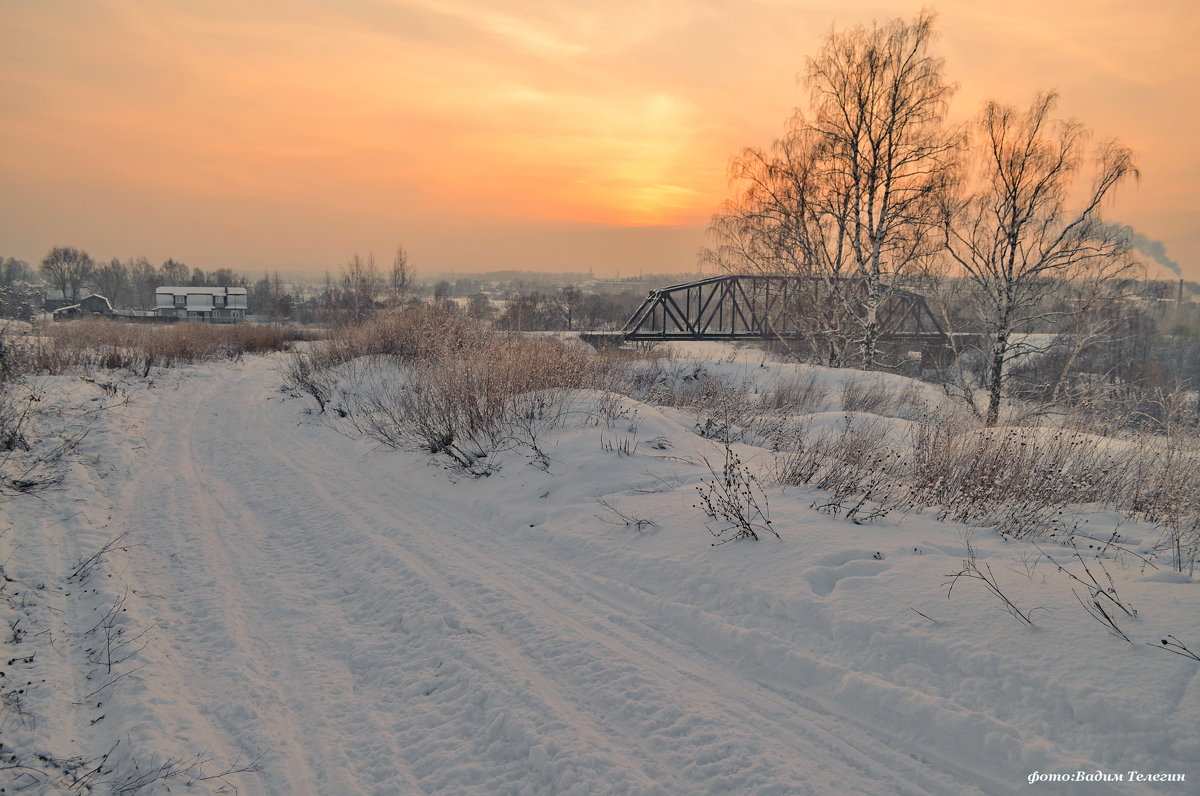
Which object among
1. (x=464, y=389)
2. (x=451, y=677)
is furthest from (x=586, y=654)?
(x=464, y=389)

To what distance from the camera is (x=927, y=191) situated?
747 inches

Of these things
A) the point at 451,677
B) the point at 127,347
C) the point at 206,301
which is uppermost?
the point at 206,301

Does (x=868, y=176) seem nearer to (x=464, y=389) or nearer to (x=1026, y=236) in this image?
(x=1026, y=236)

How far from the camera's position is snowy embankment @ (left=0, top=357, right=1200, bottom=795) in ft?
9.34

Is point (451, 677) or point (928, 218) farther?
point (928, 218)

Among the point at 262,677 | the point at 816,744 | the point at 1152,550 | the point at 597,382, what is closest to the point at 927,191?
the point at 597,382

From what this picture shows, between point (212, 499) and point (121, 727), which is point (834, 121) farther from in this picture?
point (121, 727)

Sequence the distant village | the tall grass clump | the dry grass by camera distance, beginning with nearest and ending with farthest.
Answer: the tall grass clump
the dry grass
the distant village

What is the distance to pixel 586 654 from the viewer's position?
12.4 ft

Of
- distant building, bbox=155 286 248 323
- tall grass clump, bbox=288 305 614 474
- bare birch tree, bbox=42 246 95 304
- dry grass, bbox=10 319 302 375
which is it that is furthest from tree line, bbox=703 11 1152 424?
bare birch tree, bbox=42 246 95 304

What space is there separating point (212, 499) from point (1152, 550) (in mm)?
9585

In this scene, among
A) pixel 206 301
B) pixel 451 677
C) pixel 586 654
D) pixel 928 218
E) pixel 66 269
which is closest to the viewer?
pixel 451 677

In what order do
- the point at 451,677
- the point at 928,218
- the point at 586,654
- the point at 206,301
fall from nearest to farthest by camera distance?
1. the point at 451,677
2. the point at 586,654
3. the point at 928,218
4. the point at 206,301

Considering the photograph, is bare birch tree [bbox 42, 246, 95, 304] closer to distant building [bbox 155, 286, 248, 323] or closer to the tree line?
distant building [bbox 155, 286, 248, 323]
